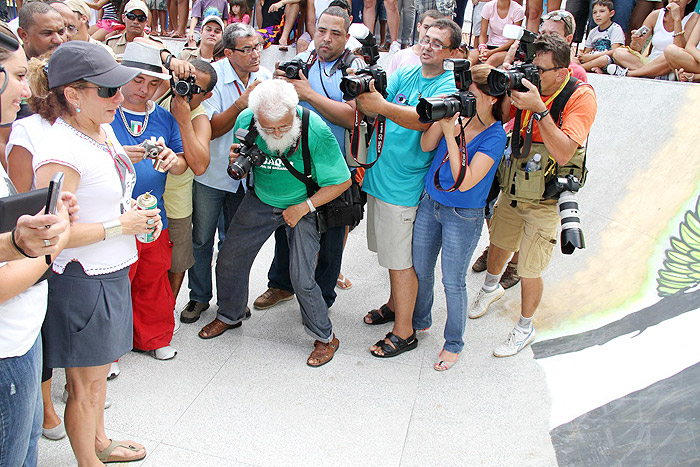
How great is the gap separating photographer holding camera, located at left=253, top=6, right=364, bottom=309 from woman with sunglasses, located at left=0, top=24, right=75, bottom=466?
72.8 inches

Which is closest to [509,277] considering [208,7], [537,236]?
[537,236]

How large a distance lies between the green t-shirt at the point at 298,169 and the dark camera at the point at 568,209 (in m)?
1.18

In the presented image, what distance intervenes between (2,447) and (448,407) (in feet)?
6.99

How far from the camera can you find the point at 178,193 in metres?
3.22

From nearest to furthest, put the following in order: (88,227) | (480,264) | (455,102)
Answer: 1. (88,227)
2. (455,102)
3. (480,264)

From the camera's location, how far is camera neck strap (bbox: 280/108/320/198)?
2.99 metres

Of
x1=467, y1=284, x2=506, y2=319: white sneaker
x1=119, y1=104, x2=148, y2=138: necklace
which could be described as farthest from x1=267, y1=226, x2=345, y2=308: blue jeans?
x1=119, y1=104, x2=148, y2=138: necklace

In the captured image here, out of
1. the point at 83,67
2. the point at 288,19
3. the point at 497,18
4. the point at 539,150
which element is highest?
the point at 83,67

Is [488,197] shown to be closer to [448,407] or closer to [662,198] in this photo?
[448,407]

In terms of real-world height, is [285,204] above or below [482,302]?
above

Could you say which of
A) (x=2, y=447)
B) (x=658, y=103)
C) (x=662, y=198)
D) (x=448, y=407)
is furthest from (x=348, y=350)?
(x=658, y=103)

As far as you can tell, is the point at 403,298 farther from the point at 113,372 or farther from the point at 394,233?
the point at 113,372

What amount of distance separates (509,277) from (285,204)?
80.7 inches

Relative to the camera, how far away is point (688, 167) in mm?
4133
